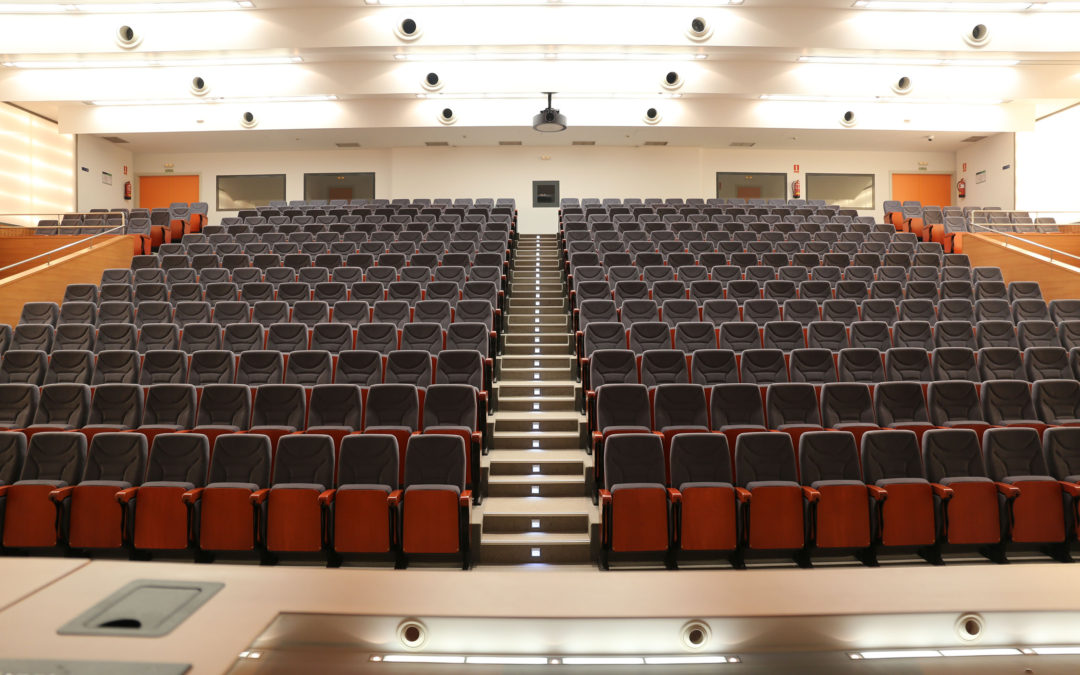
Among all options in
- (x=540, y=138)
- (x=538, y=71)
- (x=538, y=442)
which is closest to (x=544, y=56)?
(x=538, y=71)

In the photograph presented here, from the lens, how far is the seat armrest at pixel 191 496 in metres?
2.72

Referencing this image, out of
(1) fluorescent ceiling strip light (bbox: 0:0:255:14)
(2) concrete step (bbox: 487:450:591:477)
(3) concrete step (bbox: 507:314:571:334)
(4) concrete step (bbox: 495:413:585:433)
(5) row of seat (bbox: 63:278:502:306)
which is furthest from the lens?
(1) fluorescent ceiling strip light (bbox: 0:0:255:14)

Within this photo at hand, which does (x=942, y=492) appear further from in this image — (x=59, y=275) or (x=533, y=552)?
(x=59, y=275)

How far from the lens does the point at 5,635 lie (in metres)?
0.65

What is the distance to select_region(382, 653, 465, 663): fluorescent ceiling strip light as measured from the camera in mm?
675

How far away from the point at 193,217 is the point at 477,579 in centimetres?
918

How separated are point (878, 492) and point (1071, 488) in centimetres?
83

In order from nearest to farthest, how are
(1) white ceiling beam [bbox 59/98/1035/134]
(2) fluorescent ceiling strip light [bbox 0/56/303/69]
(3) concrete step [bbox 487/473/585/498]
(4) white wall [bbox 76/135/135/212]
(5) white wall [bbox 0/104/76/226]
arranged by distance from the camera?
(3) concrete step [bbox 487/473/585/498] < (2) fluorescent ceiling strip light [bbox 0/56/303/69] < (5) white wall [bbox 0/104/76/226] < (1) white ceiling beam [bbox 59/98/1035/134] < (4) white wall [bbox 76/135/135/212]

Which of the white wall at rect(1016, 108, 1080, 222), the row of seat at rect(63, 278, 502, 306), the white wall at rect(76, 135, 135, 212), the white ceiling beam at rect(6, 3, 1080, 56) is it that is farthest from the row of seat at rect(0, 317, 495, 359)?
the white wall at rect(1016, 108, 1080, 222)

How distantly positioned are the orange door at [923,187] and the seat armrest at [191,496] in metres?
11.3

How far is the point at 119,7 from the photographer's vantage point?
6883mm

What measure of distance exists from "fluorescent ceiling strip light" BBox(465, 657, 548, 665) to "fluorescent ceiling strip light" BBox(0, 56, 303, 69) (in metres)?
8.59

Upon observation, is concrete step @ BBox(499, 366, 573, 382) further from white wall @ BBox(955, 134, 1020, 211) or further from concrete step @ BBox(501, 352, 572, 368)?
white wall @ BBox(955, 134, 1020, 211)

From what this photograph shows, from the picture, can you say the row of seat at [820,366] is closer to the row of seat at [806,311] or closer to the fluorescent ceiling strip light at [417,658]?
the row of seat at [806,311]
